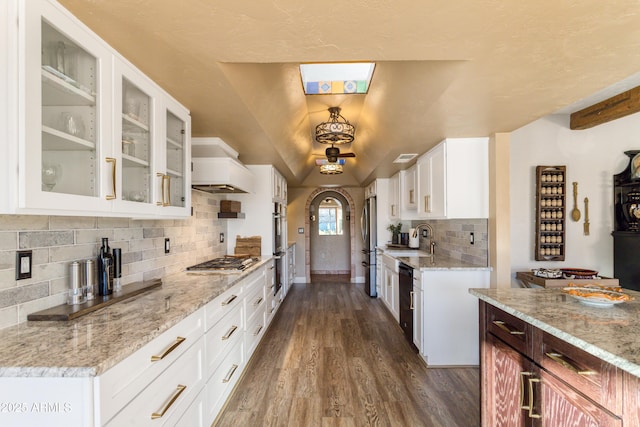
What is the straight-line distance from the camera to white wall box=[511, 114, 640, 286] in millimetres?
3463

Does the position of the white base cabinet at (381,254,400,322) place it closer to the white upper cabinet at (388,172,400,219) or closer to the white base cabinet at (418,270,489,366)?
the white upper cabinet at (388,172,400,219)

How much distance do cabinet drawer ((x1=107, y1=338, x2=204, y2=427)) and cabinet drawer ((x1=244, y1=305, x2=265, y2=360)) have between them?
1.05m

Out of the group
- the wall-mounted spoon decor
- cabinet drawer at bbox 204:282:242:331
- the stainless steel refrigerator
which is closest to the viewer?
cabinet drawer at bbox 204:282:242:331

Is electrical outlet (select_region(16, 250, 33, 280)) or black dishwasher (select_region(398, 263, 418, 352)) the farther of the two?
black dishwasher (select_region(398, 263, 418, 352))

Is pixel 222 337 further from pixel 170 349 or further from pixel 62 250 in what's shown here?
pixel 62 250

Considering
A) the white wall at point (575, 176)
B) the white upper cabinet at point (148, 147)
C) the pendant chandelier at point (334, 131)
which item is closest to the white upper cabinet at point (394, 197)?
the white wall at point (575, 176)

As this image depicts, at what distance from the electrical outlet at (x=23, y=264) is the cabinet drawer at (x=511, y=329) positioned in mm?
2306

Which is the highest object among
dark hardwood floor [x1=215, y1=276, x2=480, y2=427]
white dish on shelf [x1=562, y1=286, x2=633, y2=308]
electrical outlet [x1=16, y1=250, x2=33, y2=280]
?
electrical outlet [x1=16, y1=250, x2=33, y2=280]

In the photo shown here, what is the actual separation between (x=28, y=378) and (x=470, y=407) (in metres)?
2.60

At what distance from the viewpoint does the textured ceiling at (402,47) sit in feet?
3.93

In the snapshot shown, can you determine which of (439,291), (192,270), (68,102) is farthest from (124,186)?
(439,291)

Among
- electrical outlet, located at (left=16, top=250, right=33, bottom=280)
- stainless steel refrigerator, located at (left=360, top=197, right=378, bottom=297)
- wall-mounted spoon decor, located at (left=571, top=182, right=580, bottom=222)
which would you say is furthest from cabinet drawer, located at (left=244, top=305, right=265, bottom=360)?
wall-mounted spoon decor, located at (left=571, top=182, right=580, bottom=222)

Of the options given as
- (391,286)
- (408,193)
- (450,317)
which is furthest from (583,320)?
(408,193)

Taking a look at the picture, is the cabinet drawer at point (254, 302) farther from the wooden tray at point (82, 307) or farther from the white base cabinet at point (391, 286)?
the white base cabinet at point (391, 286)
